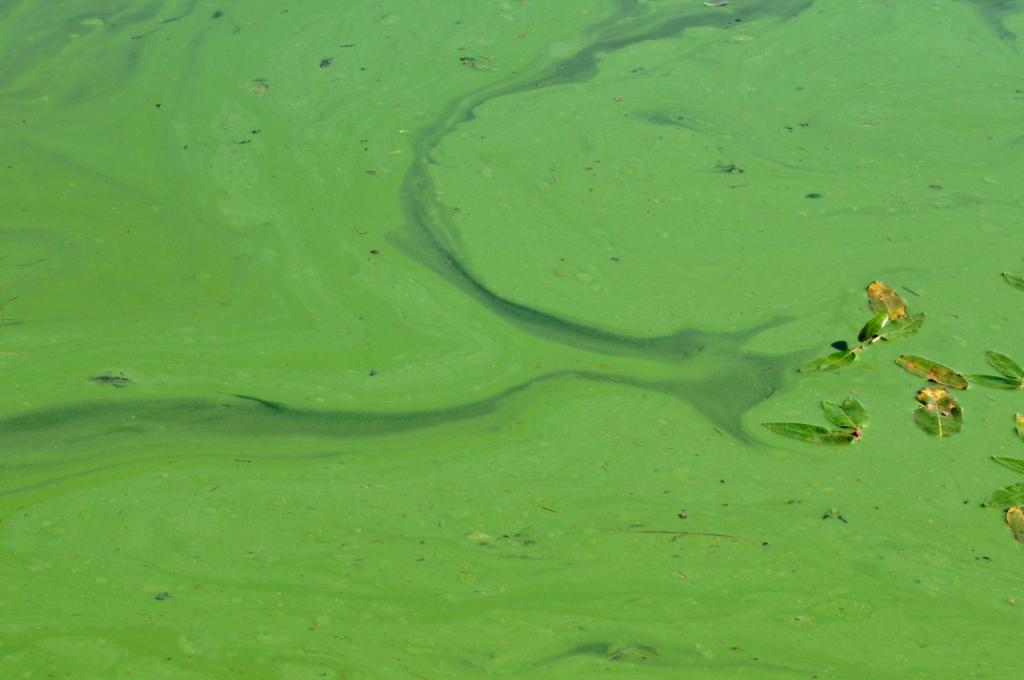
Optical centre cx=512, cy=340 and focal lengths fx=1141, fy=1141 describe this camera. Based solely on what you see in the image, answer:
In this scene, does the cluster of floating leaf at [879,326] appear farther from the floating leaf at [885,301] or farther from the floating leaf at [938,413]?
the floating leaf at [938,413]

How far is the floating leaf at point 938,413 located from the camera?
1.70m

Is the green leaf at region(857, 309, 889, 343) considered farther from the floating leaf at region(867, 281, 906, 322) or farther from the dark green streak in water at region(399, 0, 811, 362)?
the dark green streak in water at region(399, 0, 811, 362)

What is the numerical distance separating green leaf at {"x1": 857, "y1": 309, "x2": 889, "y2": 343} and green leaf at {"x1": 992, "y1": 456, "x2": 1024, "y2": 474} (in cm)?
28

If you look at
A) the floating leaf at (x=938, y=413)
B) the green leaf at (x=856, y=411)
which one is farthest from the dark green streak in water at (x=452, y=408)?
the floating leaf at (x=938, y=413)

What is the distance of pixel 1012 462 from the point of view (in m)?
1.65

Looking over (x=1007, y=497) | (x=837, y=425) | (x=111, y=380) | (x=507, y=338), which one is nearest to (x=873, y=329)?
(x=837, y=425)

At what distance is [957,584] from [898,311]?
1.77 feet

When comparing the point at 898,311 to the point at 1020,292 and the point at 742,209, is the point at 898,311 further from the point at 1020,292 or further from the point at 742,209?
the point at 742,209

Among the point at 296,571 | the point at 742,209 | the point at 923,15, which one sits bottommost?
the point at 296,571

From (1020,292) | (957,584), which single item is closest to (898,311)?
(1020,292)

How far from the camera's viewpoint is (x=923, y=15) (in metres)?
2.64

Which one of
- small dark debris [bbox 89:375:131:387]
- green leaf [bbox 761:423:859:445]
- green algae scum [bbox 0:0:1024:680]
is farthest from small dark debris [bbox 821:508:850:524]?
small dark debris [bbox 89:375:131:387]

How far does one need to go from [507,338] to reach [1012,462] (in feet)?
2.59

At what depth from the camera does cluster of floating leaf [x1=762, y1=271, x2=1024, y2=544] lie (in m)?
1.62
